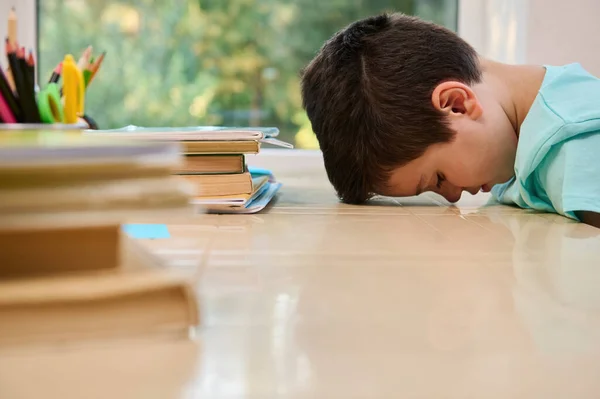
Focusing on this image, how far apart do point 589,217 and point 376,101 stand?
0.36m

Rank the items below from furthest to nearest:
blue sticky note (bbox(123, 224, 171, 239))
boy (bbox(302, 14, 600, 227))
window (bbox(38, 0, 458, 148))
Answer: window (bbox(38, 0, 458, 148)) → boy (bbox(302, 14, 600, 227)) → blue sticky note (bbox(123, 224, 171, 239))

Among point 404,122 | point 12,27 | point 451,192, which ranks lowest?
point 451,192

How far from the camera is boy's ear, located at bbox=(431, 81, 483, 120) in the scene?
1.05 meters

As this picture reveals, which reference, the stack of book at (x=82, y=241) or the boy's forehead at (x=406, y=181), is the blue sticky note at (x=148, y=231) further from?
the boy's forehead at (x=406, y=181)

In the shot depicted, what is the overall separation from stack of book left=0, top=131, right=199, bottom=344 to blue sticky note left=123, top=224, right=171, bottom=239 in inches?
11.2

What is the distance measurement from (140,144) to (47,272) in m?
0.09

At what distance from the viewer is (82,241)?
38 centimetres

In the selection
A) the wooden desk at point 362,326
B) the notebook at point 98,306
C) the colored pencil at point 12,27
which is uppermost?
the colored pencil at point 12,27

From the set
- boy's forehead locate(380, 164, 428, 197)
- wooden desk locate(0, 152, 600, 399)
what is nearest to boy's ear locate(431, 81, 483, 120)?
boy's forehead locate(380, 164, 428, 197)

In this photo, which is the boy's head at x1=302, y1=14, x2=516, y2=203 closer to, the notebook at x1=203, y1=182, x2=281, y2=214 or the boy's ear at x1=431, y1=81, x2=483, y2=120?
the boy's ear at x1=431, y1=81, x2=483, y2=120

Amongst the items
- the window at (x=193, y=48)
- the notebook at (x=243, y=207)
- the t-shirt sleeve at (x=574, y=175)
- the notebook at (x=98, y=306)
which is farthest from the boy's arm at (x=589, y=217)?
the window at (x=193, y=48)

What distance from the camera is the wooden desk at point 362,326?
314 millimetres

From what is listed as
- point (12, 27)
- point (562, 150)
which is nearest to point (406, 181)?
point (562, 150)

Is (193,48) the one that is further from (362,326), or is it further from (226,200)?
(362,326)
